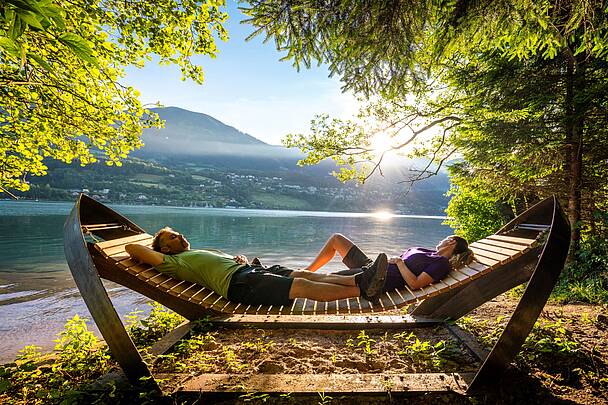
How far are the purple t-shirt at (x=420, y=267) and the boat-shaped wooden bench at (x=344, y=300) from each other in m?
0.11

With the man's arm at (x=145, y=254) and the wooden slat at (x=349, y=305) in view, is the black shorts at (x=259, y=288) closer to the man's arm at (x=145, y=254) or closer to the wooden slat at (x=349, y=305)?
the wooden slat at (x=349, y=305)

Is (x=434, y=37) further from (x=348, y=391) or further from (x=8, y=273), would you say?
(x=8, y=273)

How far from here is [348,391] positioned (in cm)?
256

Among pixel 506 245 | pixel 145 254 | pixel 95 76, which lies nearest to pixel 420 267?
pixel 506 245

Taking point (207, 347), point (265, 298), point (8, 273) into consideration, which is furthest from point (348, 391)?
point (8, 273)

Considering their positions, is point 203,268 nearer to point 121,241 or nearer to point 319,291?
point 121,241

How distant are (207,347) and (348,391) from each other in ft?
6.03

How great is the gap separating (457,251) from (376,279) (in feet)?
4.07

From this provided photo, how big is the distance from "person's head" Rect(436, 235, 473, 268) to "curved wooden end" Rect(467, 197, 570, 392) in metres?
1.38

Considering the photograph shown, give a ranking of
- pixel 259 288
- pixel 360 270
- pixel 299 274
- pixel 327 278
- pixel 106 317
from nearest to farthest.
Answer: pixel 106 317 → pixel 259 288 → pixel 327 278 → pixel 299 274 → pixel 360 270

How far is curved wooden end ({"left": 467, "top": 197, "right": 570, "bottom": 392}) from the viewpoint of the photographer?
263 centimetres

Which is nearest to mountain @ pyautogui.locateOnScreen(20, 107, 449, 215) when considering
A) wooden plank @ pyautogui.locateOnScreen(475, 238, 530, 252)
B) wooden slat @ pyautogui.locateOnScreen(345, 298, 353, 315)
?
wooden plank @ pyautogui.locateOnScreen(475, 238, 530, 252)

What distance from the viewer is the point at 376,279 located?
386 cm

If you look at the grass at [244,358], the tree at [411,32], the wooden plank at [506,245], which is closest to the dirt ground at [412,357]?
the grass at [244,358]
